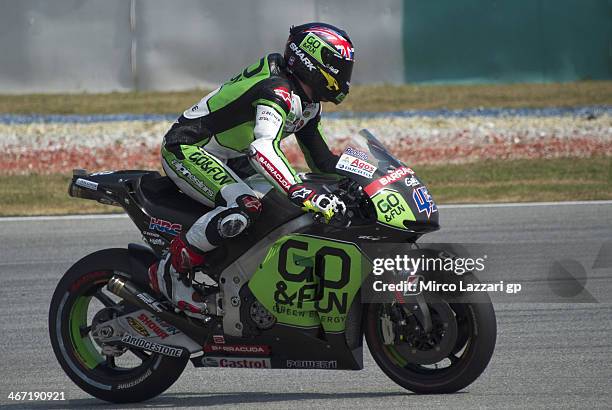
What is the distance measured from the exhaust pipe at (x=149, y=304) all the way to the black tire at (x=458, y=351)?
831mm

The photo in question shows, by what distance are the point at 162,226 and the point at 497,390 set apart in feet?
5.71

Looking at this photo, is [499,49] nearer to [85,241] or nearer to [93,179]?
[85,241]

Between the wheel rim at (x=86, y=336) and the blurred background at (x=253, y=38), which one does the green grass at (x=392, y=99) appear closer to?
the blurred background at (x=253, y=38)

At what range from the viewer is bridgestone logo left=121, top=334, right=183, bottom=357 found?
514 cm

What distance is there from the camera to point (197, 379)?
5.61 meters

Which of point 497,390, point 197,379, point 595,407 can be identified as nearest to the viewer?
point 595,407

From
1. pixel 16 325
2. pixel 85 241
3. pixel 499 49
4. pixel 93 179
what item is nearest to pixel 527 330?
pixel 93 179

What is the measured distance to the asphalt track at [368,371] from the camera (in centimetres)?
505

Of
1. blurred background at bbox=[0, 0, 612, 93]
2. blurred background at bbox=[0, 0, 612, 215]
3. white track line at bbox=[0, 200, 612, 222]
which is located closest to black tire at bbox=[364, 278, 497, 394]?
white track line at bbox=[0, 200, 612, 222]

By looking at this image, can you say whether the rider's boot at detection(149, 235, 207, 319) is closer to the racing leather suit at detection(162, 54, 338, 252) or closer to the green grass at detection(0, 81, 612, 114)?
the racing leather suit at detection(162, 54, 338, 252)

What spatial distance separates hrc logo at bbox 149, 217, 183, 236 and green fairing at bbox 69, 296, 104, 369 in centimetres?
49

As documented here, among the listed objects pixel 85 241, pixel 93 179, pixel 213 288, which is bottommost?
pixel 85 241

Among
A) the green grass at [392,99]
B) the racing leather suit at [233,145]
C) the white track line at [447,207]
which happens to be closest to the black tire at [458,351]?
the racing leather suit at [233,145]

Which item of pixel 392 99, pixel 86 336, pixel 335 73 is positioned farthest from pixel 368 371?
pixel 392 99
